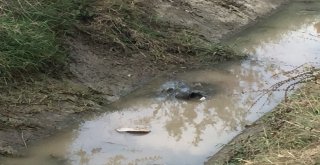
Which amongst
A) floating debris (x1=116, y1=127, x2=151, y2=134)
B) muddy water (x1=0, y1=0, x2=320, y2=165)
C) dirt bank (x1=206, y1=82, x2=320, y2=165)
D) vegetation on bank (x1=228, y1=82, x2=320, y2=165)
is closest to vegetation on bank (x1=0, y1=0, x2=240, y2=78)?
muddy water (x1=0, y1=0, x2=320, y2=165)

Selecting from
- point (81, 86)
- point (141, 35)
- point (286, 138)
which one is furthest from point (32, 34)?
point (286, 138)

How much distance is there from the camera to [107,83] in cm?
686

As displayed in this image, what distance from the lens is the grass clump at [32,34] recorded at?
6.16 metres

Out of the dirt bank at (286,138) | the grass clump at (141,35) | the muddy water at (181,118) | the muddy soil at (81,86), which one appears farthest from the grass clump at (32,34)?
the dirt bank at (286,138)

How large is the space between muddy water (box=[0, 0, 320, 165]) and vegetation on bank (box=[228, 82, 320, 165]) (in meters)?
0.49

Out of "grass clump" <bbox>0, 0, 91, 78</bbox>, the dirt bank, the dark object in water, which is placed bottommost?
the dirt bank

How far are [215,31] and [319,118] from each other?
16.6 ft

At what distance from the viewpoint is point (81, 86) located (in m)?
6.61

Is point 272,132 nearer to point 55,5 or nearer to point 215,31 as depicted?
point 55,5

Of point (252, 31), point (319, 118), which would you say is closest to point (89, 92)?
point (319, 118)

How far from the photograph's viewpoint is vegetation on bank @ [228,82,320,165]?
157 inches

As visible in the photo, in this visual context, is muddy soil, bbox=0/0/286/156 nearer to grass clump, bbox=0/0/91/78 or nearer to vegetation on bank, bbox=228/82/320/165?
grass clump, bbox=0/0/91/78

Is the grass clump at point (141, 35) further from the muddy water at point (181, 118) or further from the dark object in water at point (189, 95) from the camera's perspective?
the dark object in water at point (189, 95)

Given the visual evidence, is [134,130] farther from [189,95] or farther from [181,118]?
[189,95]
